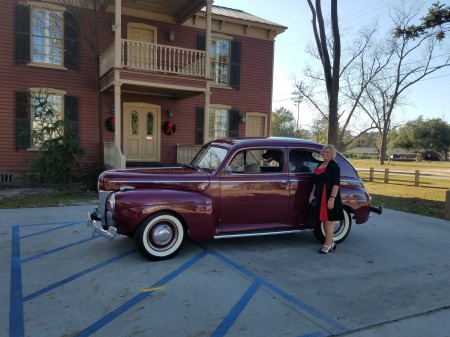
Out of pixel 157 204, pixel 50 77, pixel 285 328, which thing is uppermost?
pixel 50 77

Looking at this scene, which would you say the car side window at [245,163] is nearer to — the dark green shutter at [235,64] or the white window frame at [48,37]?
the white window frame at [48,37]

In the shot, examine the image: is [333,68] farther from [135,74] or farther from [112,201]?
[112,201]

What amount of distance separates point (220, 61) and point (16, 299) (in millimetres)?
14217

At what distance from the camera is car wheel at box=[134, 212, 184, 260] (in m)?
4.96

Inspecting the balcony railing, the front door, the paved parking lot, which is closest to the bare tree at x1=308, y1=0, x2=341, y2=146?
the balcony railing

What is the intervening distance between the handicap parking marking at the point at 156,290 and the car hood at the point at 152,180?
1013 mm

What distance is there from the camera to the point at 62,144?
38.2 ft

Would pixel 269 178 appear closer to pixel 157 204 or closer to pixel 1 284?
pixel 157 204

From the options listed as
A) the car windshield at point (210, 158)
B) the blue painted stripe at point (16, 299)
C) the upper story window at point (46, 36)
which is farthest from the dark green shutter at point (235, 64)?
the blue painted stripe at point (16, 299)

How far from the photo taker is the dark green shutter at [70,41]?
44.2 ft

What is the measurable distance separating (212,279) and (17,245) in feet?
10.9

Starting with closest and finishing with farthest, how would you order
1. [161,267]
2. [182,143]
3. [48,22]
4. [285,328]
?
[285,328], [161,267], [48,22], [182,143]

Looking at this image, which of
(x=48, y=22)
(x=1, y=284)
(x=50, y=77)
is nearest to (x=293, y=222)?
(x=1, y=284)

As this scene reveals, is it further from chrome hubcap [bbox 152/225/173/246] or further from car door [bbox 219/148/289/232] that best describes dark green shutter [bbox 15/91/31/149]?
car door [bbox 219/148/289/232]
